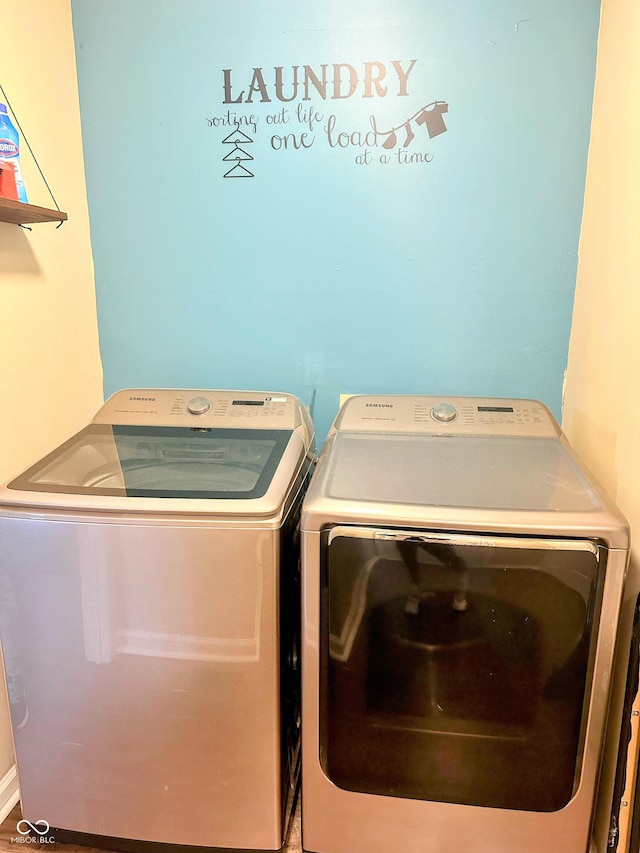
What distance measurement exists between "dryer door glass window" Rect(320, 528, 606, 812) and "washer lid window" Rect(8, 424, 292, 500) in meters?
0.32

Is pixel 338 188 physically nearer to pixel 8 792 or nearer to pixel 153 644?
pixel 153 644

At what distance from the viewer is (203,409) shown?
172 centimetres

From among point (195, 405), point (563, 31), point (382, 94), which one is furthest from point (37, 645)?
point (563, 31)

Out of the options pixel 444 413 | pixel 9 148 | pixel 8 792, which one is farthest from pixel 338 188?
pixel 8 792

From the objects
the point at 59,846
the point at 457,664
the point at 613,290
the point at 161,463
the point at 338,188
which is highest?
the point at 338,188

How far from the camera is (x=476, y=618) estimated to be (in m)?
1.18

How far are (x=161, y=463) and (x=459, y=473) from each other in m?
0.74

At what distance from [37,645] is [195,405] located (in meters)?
0.74

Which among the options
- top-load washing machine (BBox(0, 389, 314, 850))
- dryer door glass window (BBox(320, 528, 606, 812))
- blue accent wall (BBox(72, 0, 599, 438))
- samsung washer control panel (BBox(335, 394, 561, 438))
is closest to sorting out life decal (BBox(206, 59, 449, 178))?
blue accent wall (BBox(72, 0, 599, 438))

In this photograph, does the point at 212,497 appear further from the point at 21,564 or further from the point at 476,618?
the point at 476,618

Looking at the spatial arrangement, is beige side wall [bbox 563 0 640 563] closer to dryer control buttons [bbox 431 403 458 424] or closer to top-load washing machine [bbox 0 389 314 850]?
dryer control buttons [bbox 431 403 458 424]

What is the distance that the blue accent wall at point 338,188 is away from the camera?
1673mm

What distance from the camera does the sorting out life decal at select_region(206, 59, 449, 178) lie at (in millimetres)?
1698

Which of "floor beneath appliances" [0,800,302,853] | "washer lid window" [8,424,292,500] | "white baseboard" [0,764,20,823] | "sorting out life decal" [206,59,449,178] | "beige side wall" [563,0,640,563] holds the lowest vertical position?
"floor beneath appliances" [0,800,302,853]
